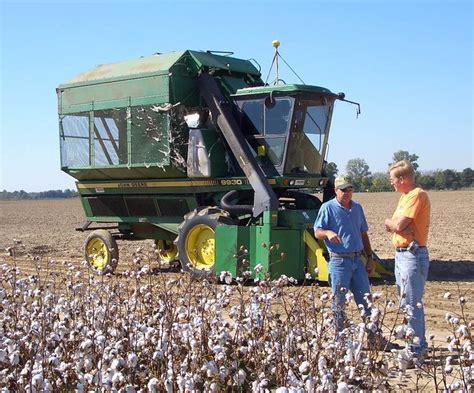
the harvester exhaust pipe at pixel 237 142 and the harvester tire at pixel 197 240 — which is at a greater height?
the harvester exhaust pipe at pixel 237 142

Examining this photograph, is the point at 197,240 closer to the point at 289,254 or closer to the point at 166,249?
the point at 289,254

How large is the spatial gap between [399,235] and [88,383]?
3.16 m

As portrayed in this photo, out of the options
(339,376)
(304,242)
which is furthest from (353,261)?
(304,242)

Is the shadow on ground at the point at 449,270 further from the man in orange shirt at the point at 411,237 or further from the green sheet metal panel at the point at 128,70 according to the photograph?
the green sheet metal panel at the point at 128,70

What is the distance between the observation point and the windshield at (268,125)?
11.5m

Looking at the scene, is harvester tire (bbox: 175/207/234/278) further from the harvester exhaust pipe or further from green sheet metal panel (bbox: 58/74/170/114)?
green sheet metal panel (bbox: 58/74/170/114)

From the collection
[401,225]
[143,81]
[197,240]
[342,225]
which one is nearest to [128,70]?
[143,81]

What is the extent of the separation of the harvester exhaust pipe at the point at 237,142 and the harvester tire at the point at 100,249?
336cm

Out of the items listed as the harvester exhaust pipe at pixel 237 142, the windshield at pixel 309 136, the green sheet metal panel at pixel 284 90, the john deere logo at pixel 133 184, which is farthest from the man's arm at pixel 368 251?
the john deere logo at pixel 133 184

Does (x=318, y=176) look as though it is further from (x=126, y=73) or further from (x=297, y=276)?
(x=126, y=73)

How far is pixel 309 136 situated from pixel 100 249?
4.88 meters

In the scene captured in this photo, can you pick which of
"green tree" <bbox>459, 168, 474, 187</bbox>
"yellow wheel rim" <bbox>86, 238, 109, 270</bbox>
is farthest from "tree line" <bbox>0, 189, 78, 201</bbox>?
"yellow wheel rim" <bbox>86, 238, 109, 270</bbox>

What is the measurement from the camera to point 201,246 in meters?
11.8

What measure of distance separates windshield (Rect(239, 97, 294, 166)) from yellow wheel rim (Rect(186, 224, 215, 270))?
1626 mm
